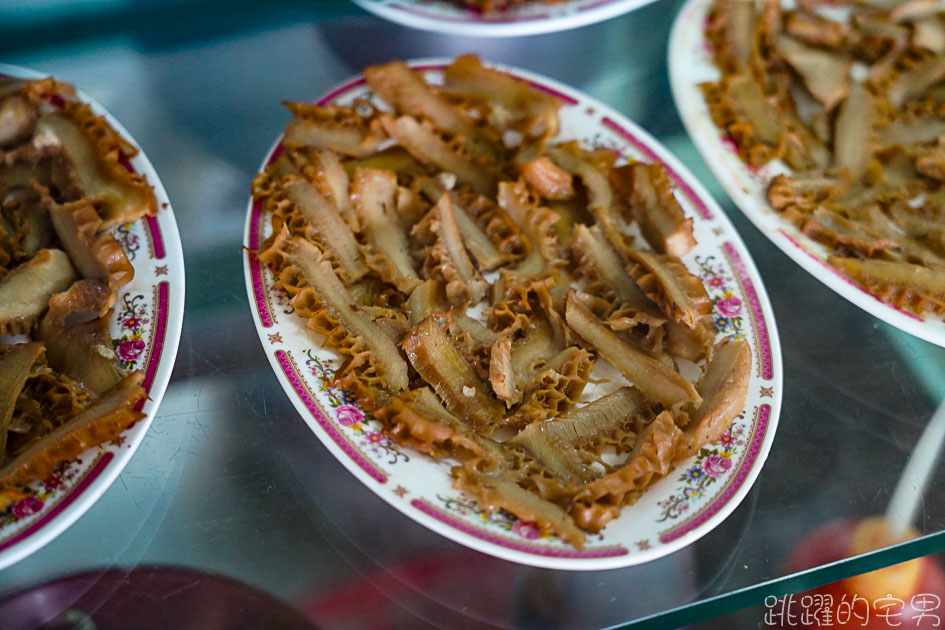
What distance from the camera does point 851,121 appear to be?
2324mm

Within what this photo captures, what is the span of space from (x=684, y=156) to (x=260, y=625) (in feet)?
5.14

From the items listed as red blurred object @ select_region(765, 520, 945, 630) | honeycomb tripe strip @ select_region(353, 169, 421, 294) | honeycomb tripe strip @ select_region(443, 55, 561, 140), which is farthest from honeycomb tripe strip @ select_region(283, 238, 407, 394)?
red blurred object @ select_region(765, 520, 945, 630)

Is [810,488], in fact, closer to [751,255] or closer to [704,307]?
[704,307]

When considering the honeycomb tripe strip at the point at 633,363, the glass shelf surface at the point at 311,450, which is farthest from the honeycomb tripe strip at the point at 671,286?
the glass shelf surface at the point at 311,450

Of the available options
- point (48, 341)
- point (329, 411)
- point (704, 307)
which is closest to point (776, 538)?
point (704, 307)

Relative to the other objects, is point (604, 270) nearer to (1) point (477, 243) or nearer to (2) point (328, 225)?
(1) point (477, 243)

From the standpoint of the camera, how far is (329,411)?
1.55m

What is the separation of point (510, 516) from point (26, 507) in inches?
31.7

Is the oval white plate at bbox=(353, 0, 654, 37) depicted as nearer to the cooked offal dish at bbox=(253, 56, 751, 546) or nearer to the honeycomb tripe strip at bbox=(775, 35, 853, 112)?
the cooked offal dish at bbox=(253, 56, 751, 546)

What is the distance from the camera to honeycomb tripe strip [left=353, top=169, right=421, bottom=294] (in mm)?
1794

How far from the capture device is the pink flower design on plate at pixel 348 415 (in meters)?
1.54

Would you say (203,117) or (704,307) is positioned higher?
(203,117)

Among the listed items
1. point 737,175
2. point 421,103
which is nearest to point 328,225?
point 421,103

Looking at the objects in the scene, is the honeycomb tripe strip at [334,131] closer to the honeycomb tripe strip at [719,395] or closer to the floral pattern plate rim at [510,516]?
the floral pattern plate rim at [510,516]
